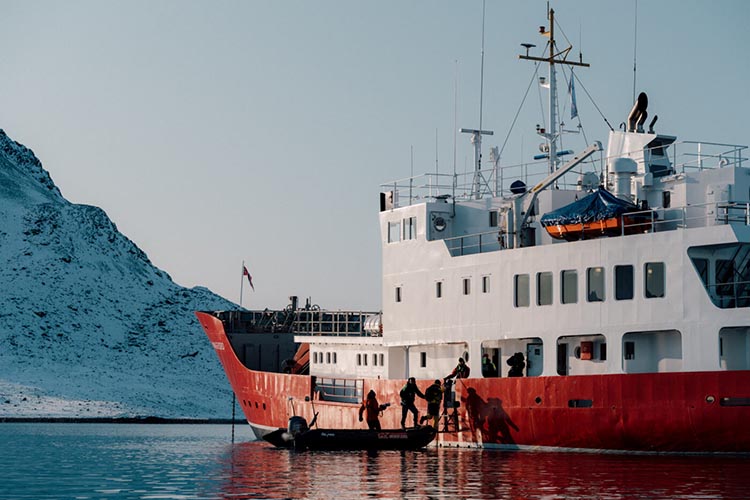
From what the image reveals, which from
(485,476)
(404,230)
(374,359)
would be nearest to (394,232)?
(404,230)

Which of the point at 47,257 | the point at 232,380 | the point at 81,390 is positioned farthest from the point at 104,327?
the point at 232,380

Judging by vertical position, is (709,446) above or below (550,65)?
below

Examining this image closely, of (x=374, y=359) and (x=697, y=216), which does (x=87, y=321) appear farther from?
(x=697, y=216)

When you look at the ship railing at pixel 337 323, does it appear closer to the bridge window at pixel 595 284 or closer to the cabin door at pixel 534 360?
the cabin door at pixel 534 360

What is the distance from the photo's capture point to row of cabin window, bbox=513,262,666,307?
33.4 meters

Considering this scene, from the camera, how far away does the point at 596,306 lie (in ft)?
113

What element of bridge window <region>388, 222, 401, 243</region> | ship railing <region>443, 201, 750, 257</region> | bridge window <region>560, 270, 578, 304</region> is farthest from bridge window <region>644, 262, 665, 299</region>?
bridge window <region>388, 222, 401, 243</region>

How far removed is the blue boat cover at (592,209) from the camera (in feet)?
115

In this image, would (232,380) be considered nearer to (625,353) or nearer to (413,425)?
(413,425)

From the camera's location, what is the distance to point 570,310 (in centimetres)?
3525

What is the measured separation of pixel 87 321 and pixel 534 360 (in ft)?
380

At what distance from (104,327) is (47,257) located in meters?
14.0

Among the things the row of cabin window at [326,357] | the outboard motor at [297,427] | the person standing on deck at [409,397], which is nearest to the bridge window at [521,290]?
the person standing on deck at [409,397]

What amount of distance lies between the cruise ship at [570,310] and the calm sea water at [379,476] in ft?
3.64
